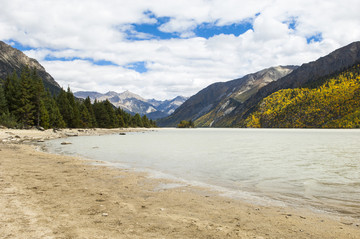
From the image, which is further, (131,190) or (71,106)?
(71,106)

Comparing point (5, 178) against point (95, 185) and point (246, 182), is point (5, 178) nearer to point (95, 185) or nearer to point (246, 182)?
point (95, 185)

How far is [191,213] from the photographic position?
318 inches

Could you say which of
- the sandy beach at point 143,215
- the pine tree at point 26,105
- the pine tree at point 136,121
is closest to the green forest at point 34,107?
the pine tree at point 26,105

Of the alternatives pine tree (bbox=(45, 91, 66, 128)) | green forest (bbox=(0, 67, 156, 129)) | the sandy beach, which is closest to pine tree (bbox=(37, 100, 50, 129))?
green forest (bbox=(0, 67, 156, 129))

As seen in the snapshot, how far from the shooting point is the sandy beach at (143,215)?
20.5ft

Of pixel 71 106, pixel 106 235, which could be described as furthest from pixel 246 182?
pixel 71 106

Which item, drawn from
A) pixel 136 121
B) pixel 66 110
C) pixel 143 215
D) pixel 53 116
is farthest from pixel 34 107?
pixel 136 121

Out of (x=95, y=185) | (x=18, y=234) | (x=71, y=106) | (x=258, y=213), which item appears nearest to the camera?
(x=18, y=234)

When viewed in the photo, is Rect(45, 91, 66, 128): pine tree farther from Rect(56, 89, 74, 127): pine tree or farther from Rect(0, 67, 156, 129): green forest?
Rect(56, 89, 74, 127): pine tree

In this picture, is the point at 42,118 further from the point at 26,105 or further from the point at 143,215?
the point at 143,215

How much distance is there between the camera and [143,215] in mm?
7703

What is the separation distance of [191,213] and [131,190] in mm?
4371

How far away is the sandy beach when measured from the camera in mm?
6234

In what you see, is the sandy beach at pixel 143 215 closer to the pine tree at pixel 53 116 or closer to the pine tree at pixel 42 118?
the pine tree at pixel 42 118
